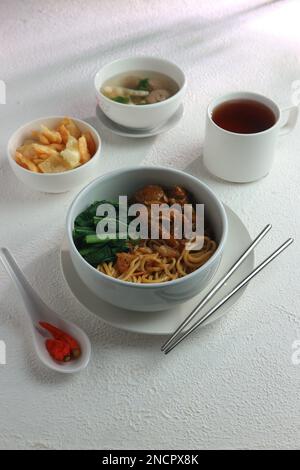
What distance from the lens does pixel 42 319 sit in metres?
0.93

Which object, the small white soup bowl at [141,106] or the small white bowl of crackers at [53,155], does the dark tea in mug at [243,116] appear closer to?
the small white soup bowl at [141,106]

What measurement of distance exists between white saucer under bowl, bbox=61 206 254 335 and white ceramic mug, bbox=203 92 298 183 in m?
0.21

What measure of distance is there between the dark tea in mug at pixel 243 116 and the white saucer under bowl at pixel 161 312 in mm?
273

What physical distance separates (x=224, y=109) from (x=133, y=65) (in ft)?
0.94

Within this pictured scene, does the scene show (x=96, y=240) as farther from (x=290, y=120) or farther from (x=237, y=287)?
(x=290, y=120)

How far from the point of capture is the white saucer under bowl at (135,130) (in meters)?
1.30

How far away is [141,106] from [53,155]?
0.22 m

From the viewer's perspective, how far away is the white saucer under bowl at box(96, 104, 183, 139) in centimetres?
130

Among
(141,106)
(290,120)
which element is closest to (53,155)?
(141,106)

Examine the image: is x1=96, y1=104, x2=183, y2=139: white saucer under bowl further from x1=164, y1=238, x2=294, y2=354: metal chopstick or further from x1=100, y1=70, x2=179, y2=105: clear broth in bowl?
x1=164, y1=238, x2=294, y2=354: metal chopstick

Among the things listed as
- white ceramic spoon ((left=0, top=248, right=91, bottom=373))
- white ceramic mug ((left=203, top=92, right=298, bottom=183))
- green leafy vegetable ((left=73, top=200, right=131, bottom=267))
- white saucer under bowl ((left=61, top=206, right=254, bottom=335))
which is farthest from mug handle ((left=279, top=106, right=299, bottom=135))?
white ceramic spoon ((left=0, top=248, right=91, bottom=373))

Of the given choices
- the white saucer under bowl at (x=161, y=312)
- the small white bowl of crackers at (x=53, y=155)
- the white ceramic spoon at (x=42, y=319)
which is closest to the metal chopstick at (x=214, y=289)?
the white saucer under bowl at (x=161, y=312)

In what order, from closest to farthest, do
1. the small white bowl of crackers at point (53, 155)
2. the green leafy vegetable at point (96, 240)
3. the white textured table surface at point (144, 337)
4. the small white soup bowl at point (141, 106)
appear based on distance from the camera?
the white textured table surface at point (144, 337)
the green leafy vegetable at point (96, 240)
the small white bowl of crackers at point (53, 155)
the small white soup bowl at point (141, 106)

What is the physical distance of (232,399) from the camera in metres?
0.86
